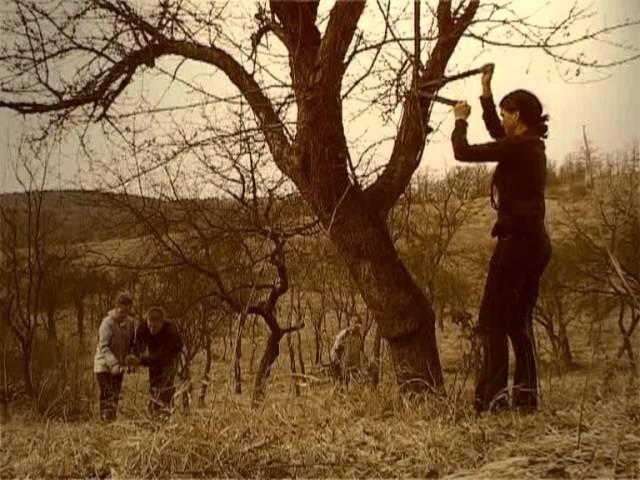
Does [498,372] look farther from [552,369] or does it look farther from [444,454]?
[444,454]

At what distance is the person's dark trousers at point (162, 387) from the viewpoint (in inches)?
99.7

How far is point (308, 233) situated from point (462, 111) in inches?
19.6

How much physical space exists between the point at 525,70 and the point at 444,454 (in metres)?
1.00

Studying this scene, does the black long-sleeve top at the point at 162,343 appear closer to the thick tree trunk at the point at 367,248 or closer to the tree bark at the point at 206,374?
the tree bark at the point at 206,374

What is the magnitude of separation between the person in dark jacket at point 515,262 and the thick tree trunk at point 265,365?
0.52 meters

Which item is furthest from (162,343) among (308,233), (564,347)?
(564,347)

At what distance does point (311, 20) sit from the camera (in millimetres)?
2697

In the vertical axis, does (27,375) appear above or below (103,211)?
below

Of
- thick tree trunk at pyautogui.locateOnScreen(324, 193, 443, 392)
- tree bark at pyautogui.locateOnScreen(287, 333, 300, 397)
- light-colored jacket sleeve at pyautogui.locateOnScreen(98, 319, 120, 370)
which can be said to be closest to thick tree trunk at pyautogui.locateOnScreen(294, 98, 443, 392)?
thick tree trunk at pyautogui.locateOnScreen(324, 193, 443, 392)

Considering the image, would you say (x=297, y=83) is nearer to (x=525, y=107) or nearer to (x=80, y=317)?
(x=525, y=107)

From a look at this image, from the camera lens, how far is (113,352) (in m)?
2.51

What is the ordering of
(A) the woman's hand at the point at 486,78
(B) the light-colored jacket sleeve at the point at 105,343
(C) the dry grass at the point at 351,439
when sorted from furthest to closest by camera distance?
1. (A) the woman's hand at the point at 486,78
2. (B) the light-colored jacket sleeve at the point at 105,343
3. (C) the dry grass at the point at 351,439

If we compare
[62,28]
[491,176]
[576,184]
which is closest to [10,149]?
[62,28]

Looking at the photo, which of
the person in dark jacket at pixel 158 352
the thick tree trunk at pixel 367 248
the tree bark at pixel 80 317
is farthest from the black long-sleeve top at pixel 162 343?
the thick tree trunk at pixel 367 248
